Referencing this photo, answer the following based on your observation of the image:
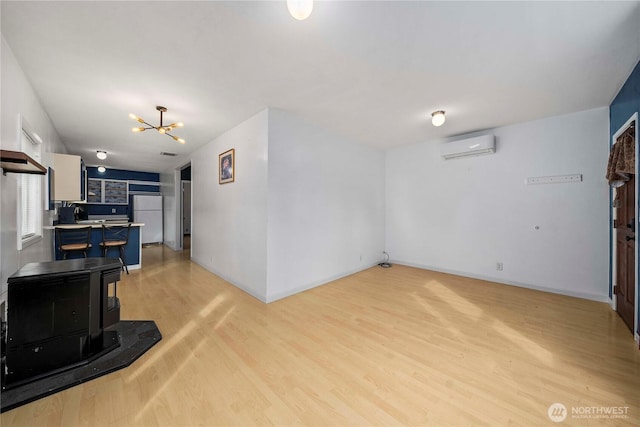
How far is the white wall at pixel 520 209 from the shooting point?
10.9 ft

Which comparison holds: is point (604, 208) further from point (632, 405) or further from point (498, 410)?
point (498, 410)

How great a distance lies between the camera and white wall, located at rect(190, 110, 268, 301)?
11.1 feet

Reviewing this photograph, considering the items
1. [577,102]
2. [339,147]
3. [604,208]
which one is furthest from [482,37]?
[604,208]

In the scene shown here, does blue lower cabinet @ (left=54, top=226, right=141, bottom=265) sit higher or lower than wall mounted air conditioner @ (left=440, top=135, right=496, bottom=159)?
lower

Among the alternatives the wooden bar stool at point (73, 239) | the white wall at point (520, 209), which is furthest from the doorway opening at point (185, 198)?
the white wall at point (520, 209)

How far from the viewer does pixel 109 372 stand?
1842 mm

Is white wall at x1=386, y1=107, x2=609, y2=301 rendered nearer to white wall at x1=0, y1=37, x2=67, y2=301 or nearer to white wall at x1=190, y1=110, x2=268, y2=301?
white wall at x1=190, y1=110, x2=268, y2=301

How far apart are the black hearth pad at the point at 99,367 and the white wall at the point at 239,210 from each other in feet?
4.40

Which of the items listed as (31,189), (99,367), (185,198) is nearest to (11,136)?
(31,189)

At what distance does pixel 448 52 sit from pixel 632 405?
9.38ft

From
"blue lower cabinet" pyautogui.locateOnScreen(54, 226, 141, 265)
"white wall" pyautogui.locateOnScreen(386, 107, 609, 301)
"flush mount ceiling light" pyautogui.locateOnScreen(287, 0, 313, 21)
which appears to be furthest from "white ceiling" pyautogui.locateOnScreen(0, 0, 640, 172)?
"blue lower cabinet" pyautogui.locateOnScreen(54, 226, 141, 265)

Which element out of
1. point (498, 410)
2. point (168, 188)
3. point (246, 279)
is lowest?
point (498, 410)

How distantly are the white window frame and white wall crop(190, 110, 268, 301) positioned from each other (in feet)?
7.34

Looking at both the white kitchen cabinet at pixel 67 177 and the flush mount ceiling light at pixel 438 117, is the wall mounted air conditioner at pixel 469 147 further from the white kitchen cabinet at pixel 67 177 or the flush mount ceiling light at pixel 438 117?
the white kitchen cabinet at pixel 67 177
